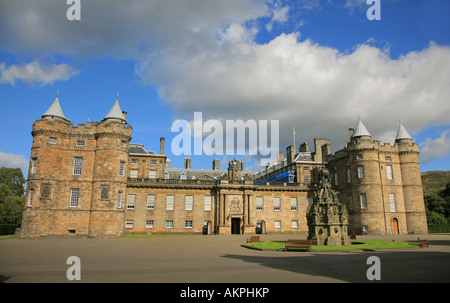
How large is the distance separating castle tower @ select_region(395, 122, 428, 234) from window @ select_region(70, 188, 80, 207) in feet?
142

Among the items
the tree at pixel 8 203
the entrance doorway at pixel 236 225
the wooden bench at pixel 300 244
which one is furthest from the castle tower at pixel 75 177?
the wooden bench at pixel 300 244

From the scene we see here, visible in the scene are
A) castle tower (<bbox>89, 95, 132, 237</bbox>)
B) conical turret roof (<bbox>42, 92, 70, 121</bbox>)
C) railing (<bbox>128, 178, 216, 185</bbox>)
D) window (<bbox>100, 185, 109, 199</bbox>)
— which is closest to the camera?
castle tower (<bbox>89, 95, 132, 237</bbox>)

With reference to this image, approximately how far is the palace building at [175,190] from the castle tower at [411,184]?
4.8 inches

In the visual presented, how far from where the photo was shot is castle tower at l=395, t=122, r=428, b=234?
136 feet

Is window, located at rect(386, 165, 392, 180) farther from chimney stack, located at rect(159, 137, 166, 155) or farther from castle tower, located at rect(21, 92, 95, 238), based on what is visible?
castle tower, located at rect(21, 92, 95, 238)

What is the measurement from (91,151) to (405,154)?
43029 mm

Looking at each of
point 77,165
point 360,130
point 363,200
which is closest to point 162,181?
point 77,165

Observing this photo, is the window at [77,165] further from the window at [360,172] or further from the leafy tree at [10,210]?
the window at [360,172]

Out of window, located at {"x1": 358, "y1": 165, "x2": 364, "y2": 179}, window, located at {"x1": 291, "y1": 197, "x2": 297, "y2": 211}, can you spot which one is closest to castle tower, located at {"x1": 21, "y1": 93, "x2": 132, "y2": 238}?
window, located at {"x1": 291, "y1": 197, "x2": 297, "y2": 211}

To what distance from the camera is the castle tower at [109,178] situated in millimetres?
35094

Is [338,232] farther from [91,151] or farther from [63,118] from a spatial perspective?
[63,118]

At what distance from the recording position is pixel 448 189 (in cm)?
6481
